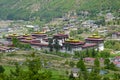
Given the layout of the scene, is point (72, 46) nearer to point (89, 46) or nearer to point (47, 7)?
point (89, 46)

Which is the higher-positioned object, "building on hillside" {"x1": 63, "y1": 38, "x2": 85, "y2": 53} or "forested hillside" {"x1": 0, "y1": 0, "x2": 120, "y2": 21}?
"forested hillside" {"x1": 0, "y1": 0, "x2": 120, "y2": 21}

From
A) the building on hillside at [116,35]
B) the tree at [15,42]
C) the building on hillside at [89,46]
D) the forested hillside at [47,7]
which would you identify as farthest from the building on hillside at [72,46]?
the forested hillside at [47,7]

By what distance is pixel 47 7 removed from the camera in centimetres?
13612

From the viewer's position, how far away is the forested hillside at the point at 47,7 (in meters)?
116

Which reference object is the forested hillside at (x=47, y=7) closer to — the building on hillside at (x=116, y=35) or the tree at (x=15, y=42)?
the building on hillside at (x=116, y=35)

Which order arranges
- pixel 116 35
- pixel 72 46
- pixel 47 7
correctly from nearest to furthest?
1. pixel 72 46
2. pixel 116 35
3. pixel 47 7

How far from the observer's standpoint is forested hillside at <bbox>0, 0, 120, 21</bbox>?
116 meters

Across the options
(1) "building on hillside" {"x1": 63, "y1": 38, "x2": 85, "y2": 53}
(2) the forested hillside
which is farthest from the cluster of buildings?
(2) the forested hillside

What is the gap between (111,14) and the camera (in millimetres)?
103625

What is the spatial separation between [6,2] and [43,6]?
92.5 feet

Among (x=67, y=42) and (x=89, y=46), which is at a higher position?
(x=67, y=42)

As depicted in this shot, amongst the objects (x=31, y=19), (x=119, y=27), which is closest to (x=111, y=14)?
(x=119, y=27)

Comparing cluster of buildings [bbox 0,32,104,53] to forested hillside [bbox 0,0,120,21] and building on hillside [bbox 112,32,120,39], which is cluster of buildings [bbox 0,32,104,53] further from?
forested hillside [bbox 0,0,120,21]

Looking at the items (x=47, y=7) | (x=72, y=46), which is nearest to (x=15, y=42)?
(x=72, y=46)
